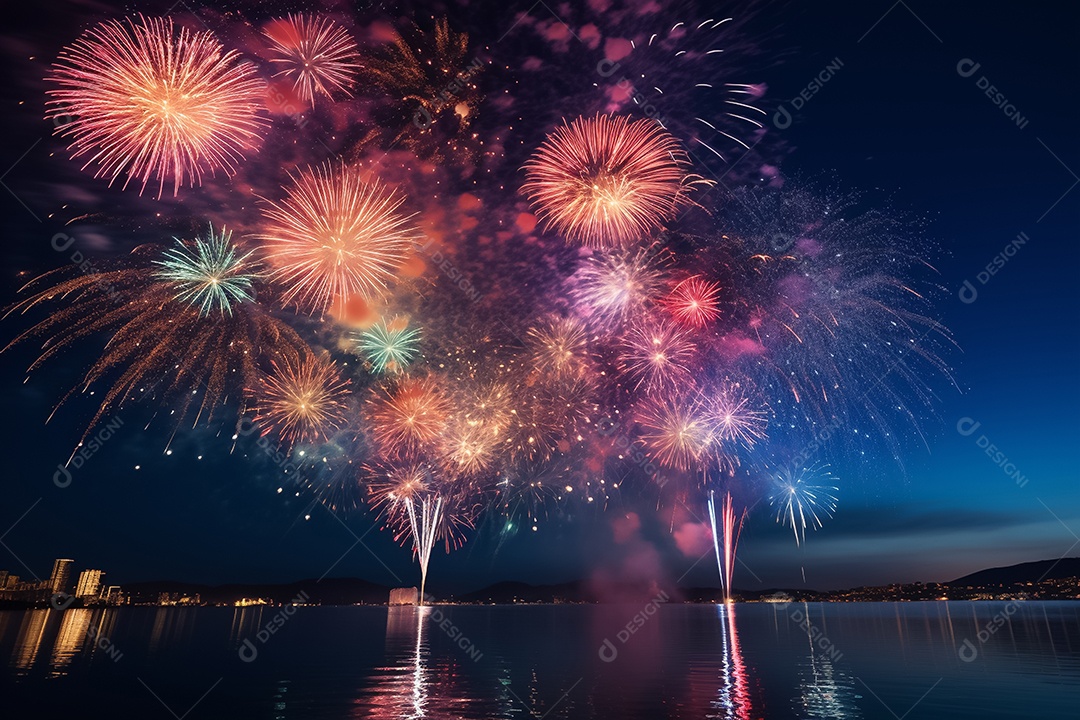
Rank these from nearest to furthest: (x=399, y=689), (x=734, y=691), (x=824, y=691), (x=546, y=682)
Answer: (x=734, y=691) < (x=824, y=691) < (x=399, y=689) < (x=546, y=682)

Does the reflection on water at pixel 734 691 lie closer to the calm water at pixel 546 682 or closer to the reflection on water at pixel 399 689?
the calm water at pixel 546 682

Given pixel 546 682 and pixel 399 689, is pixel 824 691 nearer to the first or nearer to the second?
pixel 546 682

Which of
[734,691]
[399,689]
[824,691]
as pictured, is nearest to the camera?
[734,691]

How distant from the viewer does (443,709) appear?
26875 mm

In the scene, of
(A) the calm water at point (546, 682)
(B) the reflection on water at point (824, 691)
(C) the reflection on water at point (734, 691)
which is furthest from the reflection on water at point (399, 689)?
(B) the reflection on water at point (824, 691)

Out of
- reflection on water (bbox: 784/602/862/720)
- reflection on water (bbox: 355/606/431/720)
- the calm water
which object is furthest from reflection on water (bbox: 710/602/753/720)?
reflection on water (bbox: 355/606/431/720)

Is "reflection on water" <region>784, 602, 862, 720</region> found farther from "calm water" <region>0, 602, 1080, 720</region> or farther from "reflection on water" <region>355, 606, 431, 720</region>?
"reflection on water" <region>355, 606, 431, 720</region>

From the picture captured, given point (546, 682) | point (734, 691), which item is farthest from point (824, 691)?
point (546, 682)

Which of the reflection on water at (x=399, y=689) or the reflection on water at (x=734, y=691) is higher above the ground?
the reflection on water at (x=734, y=691)

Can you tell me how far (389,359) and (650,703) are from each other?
20.9m

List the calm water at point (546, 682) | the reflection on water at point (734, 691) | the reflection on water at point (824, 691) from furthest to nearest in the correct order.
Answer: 1. the calm water at point (546, 682)
2. the reflection on water at point (824, 691)
3. the reflection on water at point (734, 691)

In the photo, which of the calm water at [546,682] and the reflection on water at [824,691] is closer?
the reflection on water at [824,691]

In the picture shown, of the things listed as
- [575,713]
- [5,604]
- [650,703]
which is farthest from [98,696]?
[5,604]

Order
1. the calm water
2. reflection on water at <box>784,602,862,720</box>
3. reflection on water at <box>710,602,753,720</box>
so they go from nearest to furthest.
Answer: reflection on water at <box>710,602,753,720</box>, reflection on water at <box>784,602,862,720</box>, the calm water
